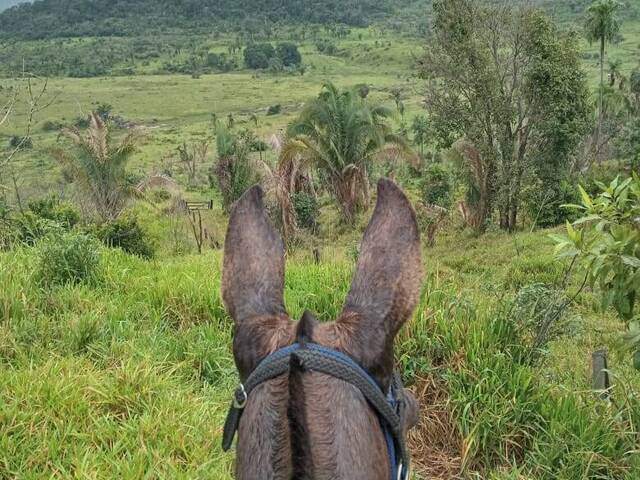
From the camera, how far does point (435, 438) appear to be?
3740mm

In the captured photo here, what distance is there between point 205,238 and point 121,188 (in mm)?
2460

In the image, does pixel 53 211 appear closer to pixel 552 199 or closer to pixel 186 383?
pixel 186 383

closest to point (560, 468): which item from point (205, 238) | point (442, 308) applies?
point (442, 308)

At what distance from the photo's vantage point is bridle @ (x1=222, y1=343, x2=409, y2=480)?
115 centimetres

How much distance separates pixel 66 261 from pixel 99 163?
12.0 meters

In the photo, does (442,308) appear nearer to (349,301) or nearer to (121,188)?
(349,301)

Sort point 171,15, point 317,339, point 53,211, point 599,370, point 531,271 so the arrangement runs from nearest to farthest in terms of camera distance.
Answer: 1. point 317,339
2. point 599,370
3. point 53,211
4. point 531,271
5. point 171,15

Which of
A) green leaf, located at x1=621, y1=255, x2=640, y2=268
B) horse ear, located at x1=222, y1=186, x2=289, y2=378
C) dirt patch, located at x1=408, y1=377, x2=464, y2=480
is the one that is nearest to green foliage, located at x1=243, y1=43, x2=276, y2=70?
dirt patch, located at x1=408, y1=377, x2=464, y2=480

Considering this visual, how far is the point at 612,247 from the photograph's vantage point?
2.66 m

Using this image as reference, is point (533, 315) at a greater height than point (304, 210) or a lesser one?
greater

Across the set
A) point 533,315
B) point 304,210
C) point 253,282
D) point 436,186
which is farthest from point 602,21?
point 253,282

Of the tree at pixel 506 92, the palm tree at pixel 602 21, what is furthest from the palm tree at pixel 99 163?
the palm tree at pixel 602 21

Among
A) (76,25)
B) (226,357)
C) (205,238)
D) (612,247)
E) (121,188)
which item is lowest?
(205,238)

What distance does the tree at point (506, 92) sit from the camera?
21203 millimetres
